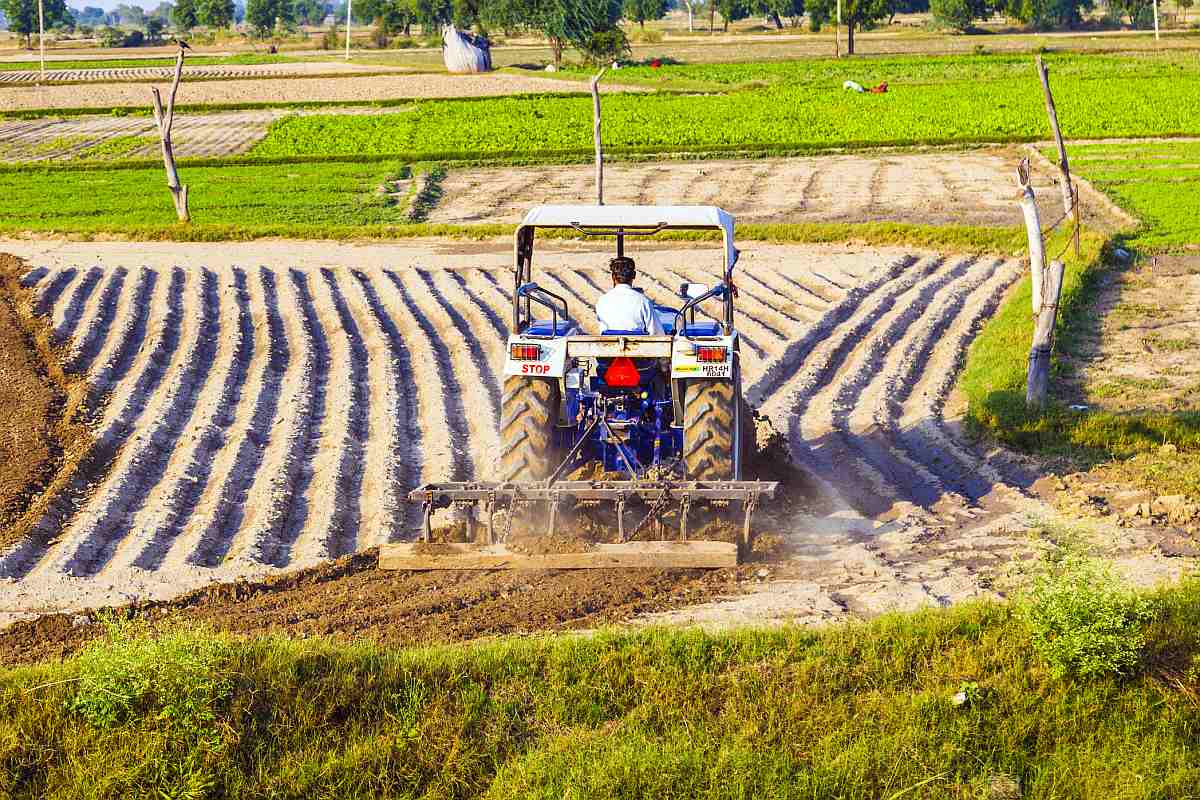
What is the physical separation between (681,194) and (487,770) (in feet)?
82.2

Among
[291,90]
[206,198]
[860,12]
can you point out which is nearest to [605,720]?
[206,198]

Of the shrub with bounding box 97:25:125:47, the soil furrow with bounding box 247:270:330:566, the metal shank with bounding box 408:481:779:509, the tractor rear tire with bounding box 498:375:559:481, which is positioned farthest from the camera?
the shrub with bounding box 97:25:125:47

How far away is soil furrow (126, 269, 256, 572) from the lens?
9.66 meters

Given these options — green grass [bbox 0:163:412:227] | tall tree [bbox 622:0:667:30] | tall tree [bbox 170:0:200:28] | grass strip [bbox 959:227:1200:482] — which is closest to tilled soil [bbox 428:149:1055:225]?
green grass [bbox 0:163:412:227]

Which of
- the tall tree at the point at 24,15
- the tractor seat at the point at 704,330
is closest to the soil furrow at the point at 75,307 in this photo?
the tractor seat at the point at 704,330

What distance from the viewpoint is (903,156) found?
35.6m

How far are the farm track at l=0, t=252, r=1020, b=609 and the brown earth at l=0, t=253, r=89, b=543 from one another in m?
0.27

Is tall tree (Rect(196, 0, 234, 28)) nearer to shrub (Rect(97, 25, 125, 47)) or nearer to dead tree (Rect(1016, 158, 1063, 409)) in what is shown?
shrub (Rect(97, 25, 125, 47))

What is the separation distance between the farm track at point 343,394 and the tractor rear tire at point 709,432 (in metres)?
1.64

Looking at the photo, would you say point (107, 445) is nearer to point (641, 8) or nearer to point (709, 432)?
point (709, 432)

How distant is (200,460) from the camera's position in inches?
464

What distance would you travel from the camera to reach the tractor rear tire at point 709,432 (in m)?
9.00

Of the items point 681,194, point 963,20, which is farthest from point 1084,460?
point 963,20

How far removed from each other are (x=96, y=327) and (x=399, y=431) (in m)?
5.87
